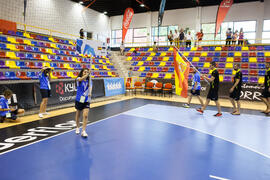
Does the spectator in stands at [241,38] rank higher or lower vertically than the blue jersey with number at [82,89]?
higher

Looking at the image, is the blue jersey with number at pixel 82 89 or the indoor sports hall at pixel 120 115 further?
the blue jersey with number at pixel 82 89

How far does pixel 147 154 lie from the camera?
371 cm

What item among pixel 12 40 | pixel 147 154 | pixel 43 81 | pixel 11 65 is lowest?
pixel 147 154

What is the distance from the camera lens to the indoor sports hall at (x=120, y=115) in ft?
10.6

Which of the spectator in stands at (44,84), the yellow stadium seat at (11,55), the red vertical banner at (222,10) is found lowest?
the spectator in stands at (44,84)

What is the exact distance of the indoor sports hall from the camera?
323cm

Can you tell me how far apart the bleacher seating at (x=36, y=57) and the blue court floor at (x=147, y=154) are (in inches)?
202

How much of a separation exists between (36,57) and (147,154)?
941 cm

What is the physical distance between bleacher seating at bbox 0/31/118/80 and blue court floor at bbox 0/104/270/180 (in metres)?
5.12

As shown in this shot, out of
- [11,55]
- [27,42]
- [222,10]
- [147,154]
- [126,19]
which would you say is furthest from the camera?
[126,19]

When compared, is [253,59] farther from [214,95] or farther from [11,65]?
[11,65]

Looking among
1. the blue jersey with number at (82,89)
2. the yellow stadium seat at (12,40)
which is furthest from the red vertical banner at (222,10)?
the yellow stadium seat at (12,40)

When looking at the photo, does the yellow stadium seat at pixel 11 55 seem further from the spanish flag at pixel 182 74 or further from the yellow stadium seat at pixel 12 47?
the spanish flag at pixel 182 74

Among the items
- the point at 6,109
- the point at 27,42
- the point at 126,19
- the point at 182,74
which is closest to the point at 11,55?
the point at 27,42
